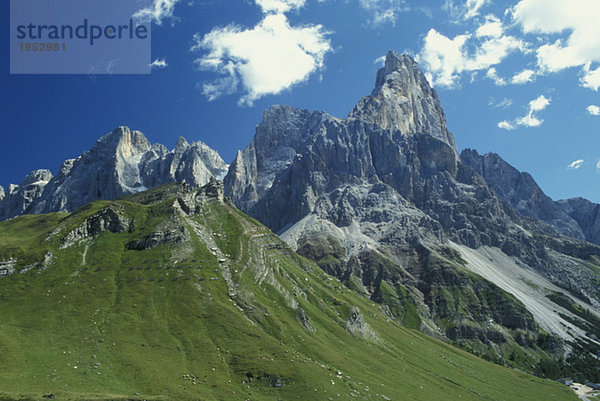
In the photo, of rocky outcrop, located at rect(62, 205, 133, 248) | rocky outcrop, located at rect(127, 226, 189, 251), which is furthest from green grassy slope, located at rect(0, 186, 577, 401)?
rocky outcrop, located at rect(127, 226, 189, 251)

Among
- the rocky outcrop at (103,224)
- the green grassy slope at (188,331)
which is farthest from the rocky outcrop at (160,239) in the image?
the rocky outcrop at (103,224)

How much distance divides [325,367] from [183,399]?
147 ft

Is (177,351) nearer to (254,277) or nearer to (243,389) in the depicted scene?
(243,389)

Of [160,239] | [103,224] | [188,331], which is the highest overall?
[103,224]

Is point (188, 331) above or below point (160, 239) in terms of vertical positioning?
below

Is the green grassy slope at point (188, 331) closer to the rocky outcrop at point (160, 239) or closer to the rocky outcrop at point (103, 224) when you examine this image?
the rocky outcrop at point (103, 224)

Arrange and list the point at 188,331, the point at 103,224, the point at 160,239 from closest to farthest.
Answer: the point at 188,331 < the point at 160,239 < the point at 103,224

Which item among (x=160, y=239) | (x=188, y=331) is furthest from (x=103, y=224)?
(x=188, y=331)

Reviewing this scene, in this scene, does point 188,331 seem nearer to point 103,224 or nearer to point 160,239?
point 160,239

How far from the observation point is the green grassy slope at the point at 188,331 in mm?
87125

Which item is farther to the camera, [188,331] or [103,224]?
[103,224]

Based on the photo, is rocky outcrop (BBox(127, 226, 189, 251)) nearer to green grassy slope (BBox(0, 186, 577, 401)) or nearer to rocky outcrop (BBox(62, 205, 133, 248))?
green grassy slope (BBox(0, 186, 577, 401))

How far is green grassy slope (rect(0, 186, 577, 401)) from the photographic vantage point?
3430 inches

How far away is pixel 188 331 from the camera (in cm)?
11394
